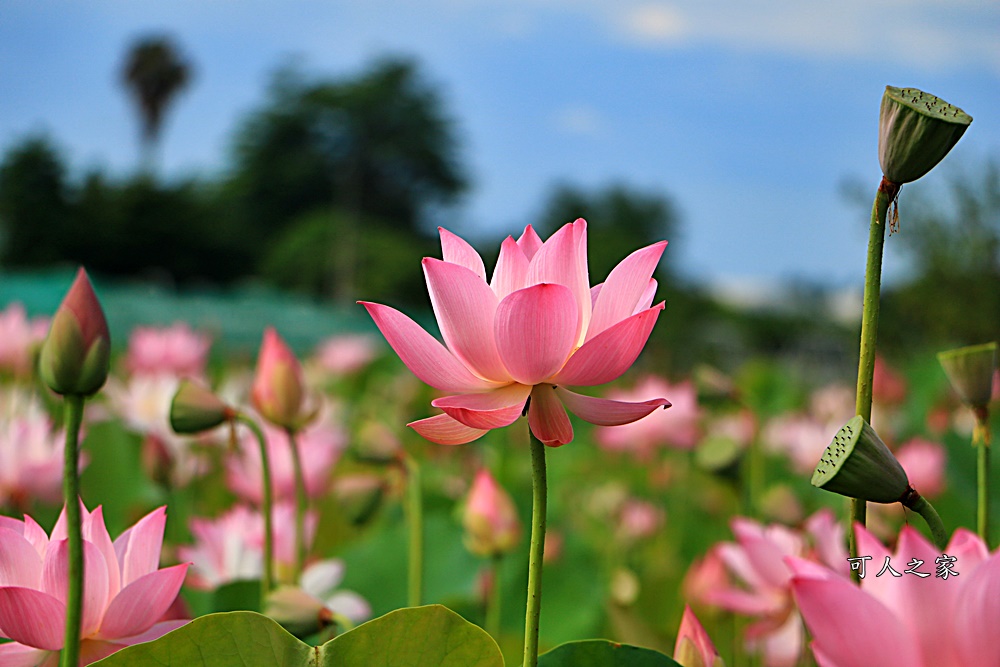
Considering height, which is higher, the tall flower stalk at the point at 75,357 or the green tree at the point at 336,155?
the green tree at the point at 336,155

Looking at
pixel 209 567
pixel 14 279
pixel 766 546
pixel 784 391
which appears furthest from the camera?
pixel 14 279

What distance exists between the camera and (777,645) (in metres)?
0.51

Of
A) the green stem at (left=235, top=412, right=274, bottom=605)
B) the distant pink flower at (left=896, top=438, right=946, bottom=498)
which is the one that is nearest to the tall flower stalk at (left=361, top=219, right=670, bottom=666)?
the green stem at (left=235, top=412, right=274, bottom=605)

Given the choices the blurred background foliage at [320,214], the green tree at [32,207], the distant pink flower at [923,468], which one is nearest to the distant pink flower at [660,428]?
the distant pink flower at [923,468]

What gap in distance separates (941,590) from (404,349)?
154 mm

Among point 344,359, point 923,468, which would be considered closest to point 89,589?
point 923,468

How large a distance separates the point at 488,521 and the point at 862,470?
40 centimetres

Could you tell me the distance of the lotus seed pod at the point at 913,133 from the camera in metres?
0.23

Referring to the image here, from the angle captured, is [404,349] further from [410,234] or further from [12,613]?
[410,234]

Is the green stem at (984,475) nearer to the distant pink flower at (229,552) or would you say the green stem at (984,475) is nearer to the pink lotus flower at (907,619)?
the pink lotus flower at (907,619)

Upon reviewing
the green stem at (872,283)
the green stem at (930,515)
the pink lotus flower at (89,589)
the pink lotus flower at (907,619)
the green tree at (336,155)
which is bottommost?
the pink lotus flower at (89,589)

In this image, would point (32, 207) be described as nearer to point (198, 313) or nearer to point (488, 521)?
point (198, 313)

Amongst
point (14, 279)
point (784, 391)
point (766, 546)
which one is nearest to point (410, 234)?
point (14, 279)

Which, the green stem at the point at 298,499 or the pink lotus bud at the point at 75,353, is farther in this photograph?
the green stem at the point at 298,499
